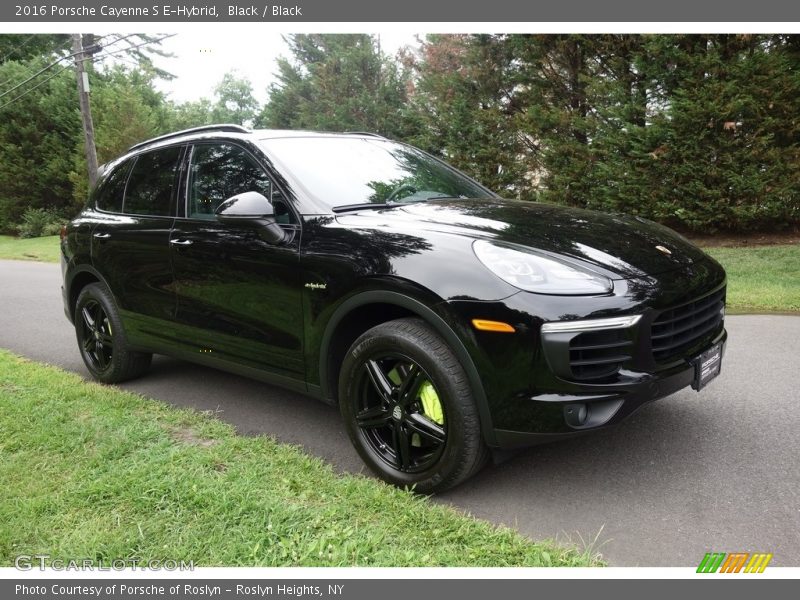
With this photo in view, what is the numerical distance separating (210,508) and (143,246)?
214 cm

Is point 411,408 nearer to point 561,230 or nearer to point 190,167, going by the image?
point 561,230

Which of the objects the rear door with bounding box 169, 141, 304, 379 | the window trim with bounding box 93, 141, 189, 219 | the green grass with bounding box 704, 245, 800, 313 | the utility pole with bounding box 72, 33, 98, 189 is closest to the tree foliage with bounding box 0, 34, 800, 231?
the green grass with bounding box 704, 245, 800, 313

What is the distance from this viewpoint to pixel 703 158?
990 centimetres

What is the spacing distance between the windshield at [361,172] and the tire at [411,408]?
89 cm

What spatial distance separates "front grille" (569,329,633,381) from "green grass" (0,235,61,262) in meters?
15.7

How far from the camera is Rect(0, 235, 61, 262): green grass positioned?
57.0ft

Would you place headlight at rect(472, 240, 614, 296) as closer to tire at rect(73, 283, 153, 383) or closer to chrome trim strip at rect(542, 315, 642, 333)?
chrome trim strip at rect(542, 315, 642, 333)

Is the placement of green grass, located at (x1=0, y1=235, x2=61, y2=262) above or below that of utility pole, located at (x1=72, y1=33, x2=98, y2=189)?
below

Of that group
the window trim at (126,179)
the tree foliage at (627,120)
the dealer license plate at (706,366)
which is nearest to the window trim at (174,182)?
the window trim at (126,179)

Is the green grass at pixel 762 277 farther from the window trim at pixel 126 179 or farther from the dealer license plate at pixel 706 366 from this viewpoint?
the window trim at pixel 126 179

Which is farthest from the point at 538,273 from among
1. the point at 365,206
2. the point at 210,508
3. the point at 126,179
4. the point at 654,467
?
the point at 126,179

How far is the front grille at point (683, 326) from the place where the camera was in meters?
2.65

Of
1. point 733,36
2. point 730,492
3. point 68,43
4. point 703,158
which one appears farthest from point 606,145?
point 68,43

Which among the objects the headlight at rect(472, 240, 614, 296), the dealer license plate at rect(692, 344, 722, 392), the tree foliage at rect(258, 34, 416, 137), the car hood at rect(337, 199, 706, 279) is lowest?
the dealer license plate at rect(692, 344, 722, 392)
